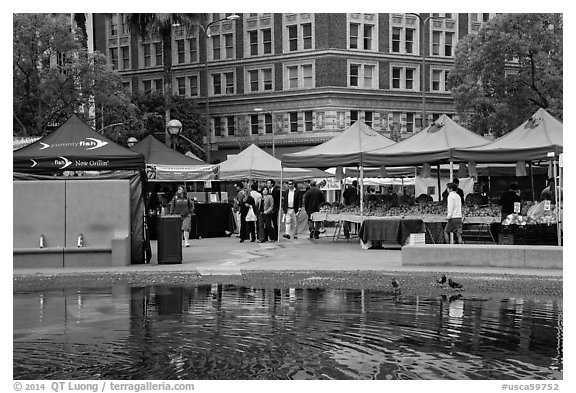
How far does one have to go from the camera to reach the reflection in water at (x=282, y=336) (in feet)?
29.5

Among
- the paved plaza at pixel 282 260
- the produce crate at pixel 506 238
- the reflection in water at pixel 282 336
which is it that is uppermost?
the produce crate at pixel 506 238

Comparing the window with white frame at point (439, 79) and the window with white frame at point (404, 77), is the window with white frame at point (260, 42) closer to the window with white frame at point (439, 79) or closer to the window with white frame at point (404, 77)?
the window with white frame at point (404, 77)

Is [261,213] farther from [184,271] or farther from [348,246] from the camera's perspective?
[184,271]

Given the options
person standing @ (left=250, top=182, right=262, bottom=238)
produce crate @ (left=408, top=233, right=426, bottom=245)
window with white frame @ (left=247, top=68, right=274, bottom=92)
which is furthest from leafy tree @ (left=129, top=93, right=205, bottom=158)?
produce crate @ (left=408, top=233, right=426, bottom=245)

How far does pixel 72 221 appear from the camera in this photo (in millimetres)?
20016

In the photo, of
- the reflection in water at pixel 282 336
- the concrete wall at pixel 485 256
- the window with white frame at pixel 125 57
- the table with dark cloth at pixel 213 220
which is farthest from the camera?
the window with white frame at pixel 125 57

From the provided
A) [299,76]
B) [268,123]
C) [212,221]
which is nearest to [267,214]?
[212,221]

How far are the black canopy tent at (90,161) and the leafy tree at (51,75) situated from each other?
72.7 ft

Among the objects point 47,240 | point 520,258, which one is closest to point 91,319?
point 47,240

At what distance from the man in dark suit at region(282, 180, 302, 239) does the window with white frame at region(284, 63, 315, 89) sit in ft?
129

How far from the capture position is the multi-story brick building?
69.4 meters

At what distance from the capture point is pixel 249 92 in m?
73.1

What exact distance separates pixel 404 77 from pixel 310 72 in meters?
→ 8.16

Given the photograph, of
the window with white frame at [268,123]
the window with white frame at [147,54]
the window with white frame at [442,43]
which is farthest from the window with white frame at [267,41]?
the window with white frame at [442,43]
